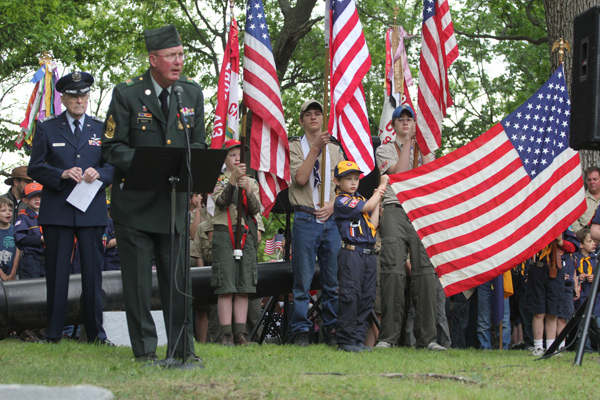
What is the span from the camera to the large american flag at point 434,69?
9.66 m

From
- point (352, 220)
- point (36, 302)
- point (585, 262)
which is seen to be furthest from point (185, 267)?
point (585, 262)

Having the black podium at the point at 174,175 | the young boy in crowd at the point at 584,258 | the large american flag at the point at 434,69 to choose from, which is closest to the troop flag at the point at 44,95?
the large american flag at the point at 434,69

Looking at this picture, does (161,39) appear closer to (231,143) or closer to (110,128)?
(110,128)

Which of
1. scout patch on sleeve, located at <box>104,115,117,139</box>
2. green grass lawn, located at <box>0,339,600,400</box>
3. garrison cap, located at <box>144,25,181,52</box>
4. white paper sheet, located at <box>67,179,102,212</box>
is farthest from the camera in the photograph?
white paper sheet, located at <box>67,179,102,212</box>

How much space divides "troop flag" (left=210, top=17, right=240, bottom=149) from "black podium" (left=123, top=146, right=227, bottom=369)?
3727mm

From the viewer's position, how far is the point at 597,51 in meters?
6.60

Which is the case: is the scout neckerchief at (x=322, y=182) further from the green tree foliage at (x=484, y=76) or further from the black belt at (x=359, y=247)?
the green tree foliage at (x=484, y=76)

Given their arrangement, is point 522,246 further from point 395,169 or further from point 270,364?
point 270,364

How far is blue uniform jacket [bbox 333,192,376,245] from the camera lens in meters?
8.31

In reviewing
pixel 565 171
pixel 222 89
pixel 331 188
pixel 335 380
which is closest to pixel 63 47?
pixel 222 89

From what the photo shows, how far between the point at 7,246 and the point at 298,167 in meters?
4.18

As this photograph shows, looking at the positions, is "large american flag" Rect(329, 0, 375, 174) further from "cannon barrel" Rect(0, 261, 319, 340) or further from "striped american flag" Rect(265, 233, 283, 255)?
"striped american flag" Rect(265, 233, 283, 255)

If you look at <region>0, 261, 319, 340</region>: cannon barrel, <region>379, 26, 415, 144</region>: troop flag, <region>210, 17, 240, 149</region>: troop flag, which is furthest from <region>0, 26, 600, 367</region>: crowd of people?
<region>379, 26, 415, 144</region>: troop flag

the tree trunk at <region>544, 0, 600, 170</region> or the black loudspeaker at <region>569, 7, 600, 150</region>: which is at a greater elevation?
the tree trunk at <region>544, 0, 600, 170</region>
